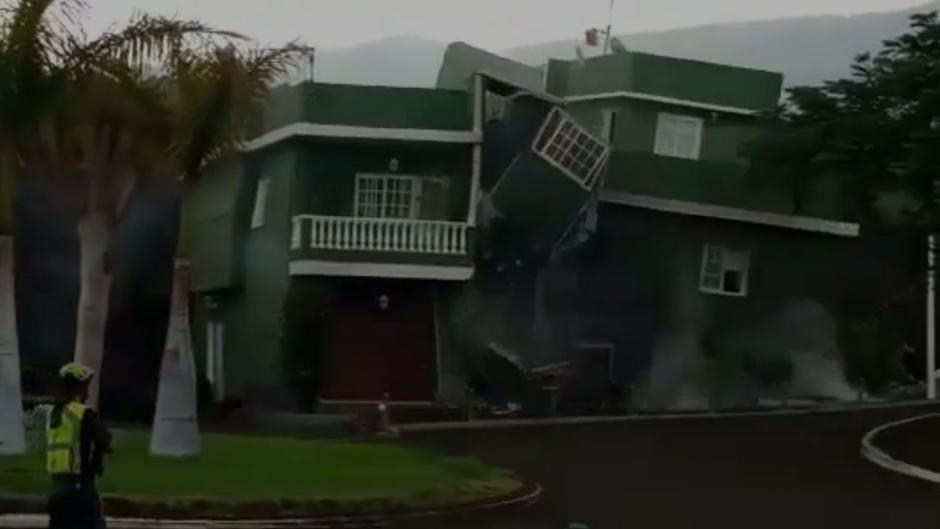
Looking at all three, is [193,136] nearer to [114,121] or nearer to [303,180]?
[114,121]

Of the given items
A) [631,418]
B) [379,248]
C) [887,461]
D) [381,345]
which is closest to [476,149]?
[379,248]

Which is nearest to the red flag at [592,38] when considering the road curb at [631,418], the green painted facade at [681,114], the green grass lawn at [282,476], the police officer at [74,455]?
the green painted facade at [681,114]

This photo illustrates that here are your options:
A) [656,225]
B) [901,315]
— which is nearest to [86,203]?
Result: [656,225]

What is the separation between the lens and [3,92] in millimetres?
19156

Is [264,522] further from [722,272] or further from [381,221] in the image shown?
[722,272]

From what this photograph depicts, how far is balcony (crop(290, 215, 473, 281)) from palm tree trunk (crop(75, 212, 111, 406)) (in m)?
11.0

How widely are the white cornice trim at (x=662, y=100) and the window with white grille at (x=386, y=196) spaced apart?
232 inches

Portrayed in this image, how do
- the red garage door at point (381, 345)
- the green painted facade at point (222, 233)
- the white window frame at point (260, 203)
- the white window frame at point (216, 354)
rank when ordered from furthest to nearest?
the white window frame at point (216, 354), the green painted facade at point (222, 233), the white window frame at point (260, 203), the red garage door at point (381, 345)

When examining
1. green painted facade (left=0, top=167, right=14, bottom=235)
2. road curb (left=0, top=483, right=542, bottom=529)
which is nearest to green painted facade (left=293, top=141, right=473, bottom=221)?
green painted facade (left=0, top=167, right=14, bottom=235)

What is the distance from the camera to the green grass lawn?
16422 mm

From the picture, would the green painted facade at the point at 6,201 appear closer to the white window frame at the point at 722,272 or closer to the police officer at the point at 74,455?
the police officer at the point at 74,455

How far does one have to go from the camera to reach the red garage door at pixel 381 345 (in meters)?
32.9

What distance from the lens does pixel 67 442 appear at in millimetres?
10297

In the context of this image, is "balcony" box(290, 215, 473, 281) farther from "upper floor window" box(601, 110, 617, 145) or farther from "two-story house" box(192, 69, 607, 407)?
"upper floor window" box(601, 110, 617, 145)
